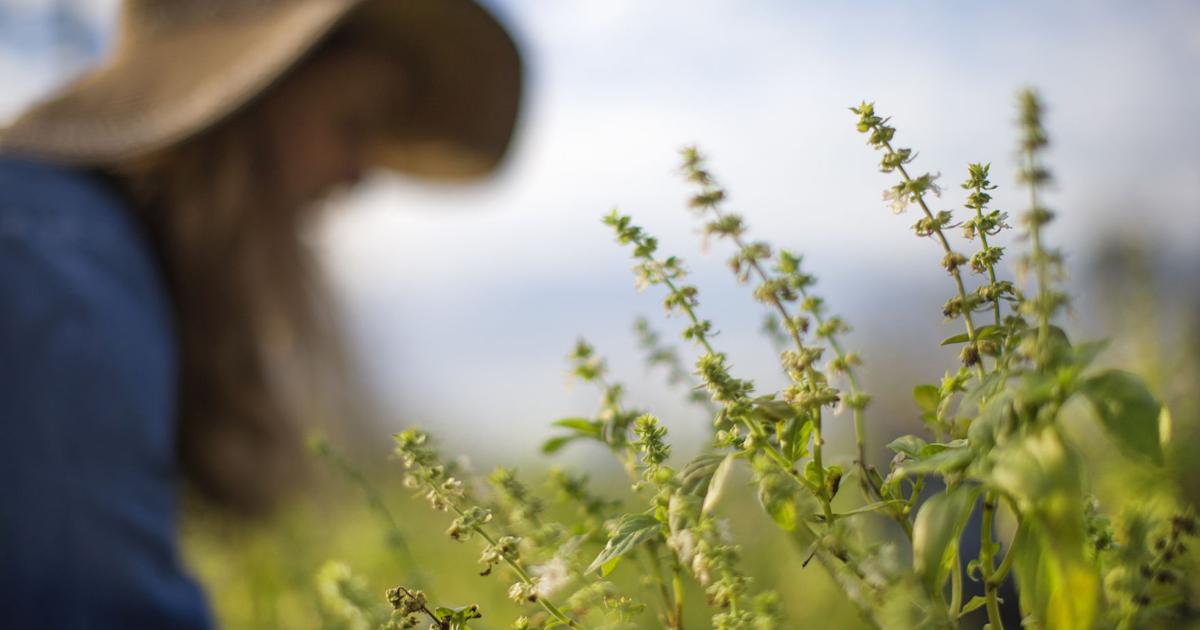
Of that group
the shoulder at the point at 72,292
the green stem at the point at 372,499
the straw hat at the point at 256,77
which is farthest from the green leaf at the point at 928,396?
the straw hat at the point at 256,77

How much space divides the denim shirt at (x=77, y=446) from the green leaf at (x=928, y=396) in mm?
1794

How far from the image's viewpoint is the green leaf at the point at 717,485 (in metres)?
0.46

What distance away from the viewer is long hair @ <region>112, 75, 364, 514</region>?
9.22 feet

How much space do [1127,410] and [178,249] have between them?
2.83 m

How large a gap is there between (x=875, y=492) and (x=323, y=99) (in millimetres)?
3064

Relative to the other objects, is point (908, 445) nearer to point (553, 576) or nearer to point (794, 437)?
point (794, 437)

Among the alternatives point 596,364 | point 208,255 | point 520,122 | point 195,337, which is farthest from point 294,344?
point 596,364

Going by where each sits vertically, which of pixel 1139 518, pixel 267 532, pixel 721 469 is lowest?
pixel 1139 518

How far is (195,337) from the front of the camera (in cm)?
301

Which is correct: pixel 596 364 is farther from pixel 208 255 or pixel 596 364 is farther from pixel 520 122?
pixel 520 122

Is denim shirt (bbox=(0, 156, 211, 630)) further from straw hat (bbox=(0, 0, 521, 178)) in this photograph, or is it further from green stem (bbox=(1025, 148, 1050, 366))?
green stem (bbox=(1025, 148, 1050, 366))

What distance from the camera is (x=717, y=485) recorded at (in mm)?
469

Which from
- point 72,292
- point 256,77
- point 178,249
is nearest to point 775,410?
point 72,292

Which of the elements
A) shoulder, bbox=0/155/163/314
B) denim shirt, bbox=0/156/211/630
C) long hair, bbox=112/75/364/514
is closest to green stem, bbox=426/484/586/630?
denim shirt, bbox=0/156/211/630
